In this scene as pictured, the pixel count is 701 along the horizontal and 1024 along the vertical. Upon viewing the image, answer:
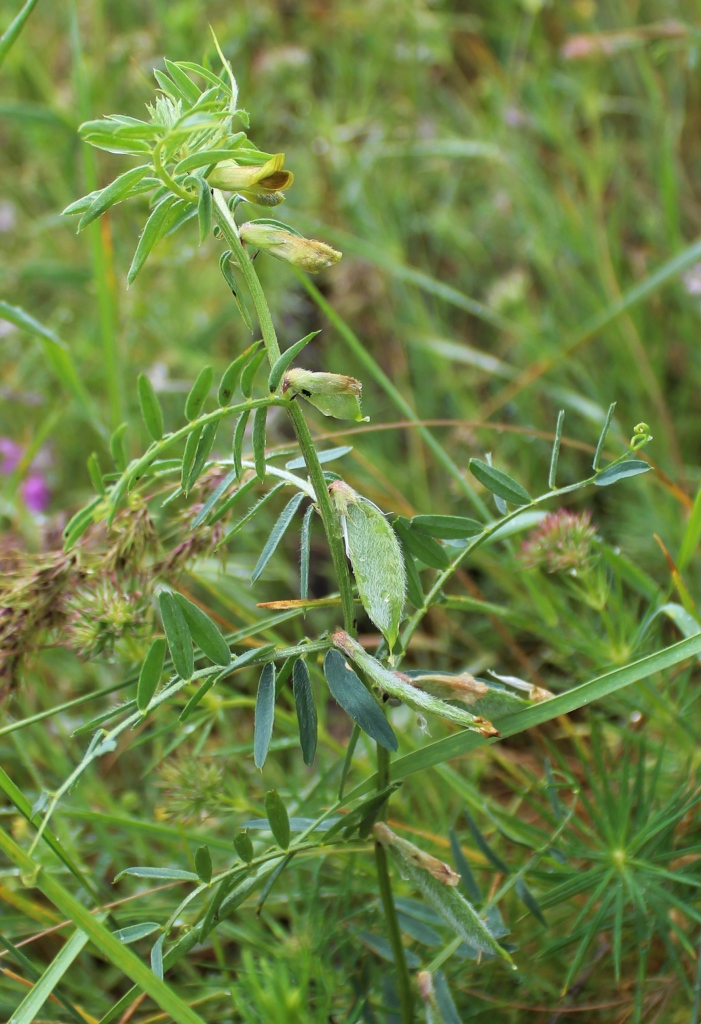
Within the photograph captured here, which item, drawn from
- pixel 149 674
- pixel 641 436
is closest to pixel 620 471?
pixel 641 436

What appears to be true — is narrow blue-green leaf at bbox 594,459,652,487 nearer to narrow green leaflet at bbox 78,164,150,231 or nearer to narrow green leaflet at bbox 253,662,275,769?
narrow green leaflet at bbox 253,662,275,769

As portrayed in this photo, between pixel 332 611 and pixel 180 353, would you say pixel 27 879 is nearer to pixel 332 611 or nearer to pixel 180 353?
pixel 332 611

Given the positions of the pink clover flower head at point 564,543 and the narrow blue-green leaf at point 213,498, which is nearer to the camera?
the narrow blue-green leaf at point 213,498

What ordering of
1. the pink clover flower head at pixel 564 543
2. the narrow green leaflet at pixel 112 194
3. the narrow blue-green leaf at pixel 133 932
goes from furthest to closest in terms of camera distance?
1. the pink clover flower head at pixel 564 543
2. the narrow blue-green leaf at pixel 133 932
3. the narrow green leaflet at pixel 112 194

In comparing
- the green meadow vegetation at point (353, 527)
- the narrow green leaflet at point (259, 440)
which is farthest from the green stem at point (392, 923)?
the narrow green leaflet at point (259, 440)

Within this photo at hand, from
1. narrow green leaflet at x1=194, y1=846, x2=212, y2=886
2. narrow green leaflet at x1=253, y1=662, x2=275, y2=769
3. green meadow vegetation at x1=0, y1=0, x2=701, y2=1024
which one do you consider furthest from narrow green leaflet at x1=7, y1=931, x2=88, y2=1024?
narrow green leaflet at x1=253, y1=662, x2=275, y2=769

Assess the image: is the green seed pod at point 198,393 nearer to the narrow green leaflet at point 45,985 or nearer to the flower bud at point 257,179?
the flower bud at point 257,179
